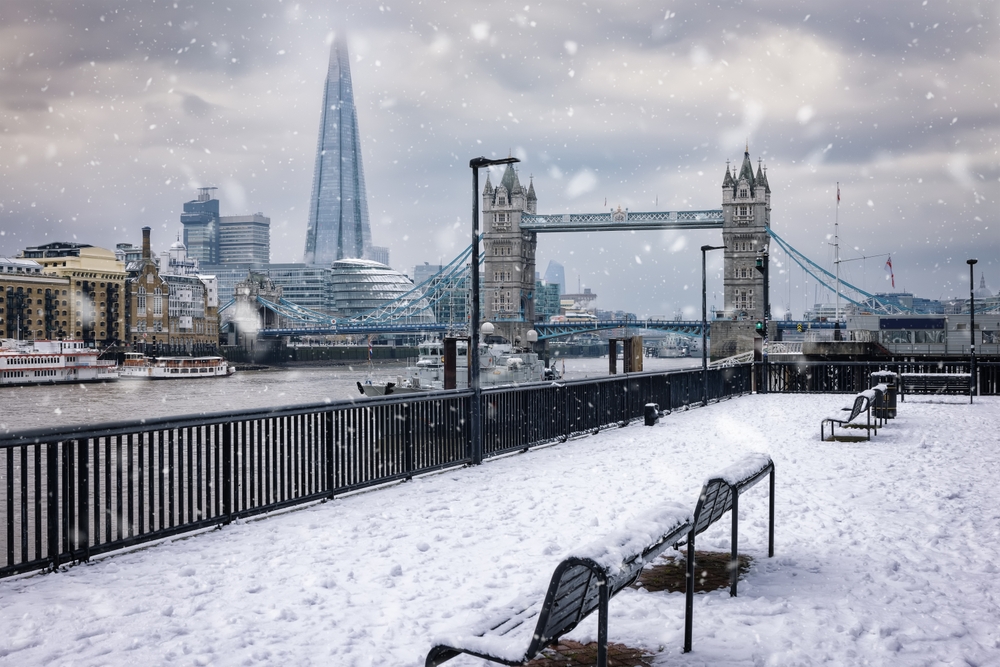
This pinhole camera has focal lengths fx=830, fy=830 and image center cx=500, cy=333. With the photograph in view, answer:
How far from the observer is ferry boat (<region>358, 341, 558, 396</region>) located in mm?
39000

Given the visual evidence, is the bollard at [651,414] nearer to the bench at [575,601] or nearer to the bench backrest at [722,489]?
the bench backrest at [722,489]

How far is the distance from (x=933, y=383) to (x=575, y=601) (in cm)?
2449

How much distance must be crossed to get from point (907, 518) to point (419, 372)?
3253 centimetres

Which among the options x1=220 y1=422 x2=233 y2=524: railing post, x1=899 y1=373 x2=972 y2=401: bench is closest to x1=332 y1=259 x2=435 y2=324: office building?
x1=899 y1=373 x2=972 y2=401: bench

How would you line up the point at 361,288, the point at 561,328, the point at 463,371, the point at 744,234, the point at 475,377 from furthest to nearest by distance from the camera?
the point at 361,288 → the point at 744,234 → the point at 561,328 → the point at 463,371 → the point at 475,377

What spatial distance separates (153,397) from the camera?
61.4 meters

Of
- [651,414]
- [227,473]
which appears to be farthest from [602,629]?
[651,414]

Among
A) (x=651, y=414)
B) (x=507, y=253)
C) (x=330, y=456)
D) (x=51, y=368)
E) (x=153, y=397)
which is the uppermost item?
(x=507, y=253)

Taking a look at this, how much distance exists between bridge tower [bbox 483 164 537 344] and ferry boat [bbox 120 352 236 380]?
4990cm

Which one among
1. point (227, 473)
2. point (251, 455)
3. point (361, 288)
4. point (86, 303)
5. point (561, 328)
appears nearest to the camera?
point (227, 473)

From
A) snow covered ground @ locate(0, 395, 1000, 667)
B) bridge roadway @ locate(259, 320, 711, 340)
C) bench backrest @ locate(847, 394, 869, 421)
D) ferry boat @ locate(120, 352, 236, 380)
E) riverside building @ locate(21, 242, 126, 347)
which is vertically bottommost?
ferry boat @ locate(120, 352, 236, 380)

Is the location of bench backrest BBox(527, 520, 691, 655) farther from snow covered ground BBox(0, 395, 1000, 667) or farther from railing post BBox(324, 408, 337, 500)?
railing post BBox(324, 408, 337, 500)

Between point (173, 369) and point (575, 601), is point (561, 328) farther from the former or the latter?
point (575, 601)

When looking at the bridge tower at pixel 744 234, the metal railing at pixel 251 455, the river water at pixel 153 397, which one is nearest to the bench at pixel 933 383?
the metal railing at pixel 251 455
